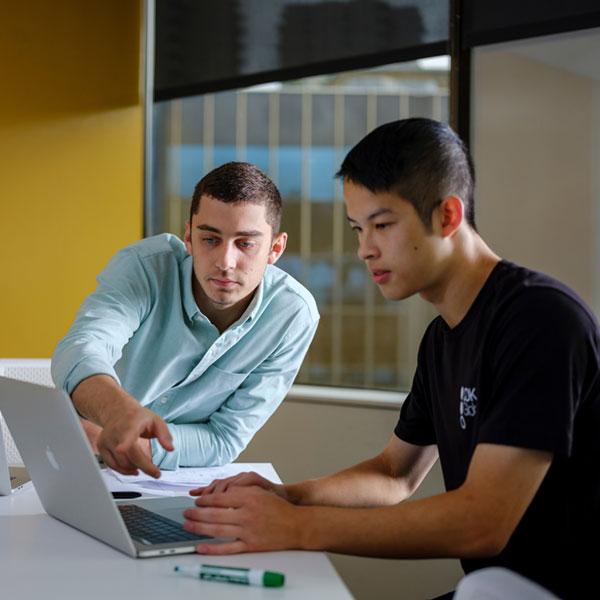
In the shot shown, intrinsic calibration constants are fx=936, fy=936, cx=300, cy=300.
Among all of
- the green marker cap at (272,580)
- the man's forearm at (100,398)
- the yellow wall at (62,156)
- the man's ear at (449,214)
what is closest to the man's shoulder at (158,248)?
the man's forearm at (100,398)

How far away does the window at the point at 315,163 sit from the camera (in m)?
4.12

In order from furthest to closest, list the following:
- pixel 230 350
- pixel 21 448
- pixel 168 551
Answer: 1. pixel 230 350
2. pixel 21 448
3. pixel 168 551

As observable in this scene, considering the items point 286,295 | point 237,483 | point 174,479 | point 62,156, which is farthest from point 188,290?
point 62,156

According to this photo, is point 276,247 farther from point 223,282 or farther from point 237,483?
point 237,483

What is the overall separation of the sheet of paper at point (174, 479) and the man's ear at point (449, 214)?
0.70m

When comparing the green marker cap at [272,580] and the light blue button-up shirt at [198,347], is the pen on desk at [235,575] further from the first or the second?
the light blue button-up shirt at [198,347]

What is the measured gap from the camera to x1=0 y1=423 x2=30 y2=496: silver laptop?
67.9 inches

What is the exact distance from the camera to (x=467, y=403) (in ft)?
5.16

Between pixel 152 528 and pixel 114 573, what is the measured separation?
0.68 ft

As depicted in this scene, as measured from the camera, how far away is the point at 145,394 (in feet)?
7.72

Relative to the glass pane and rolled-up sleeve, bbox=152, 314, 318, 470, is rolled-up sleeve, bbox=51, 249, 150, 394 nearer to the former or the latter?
rolled-up sleeve, bbox=152, 314, 318, 470

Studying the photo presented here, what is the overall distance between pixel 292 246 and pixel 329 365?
751 millimetres

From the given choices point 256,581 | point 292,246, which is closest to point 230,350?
point 256,581

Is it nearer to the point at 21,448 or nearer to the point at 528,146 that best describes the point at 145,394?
the point at 21,448
